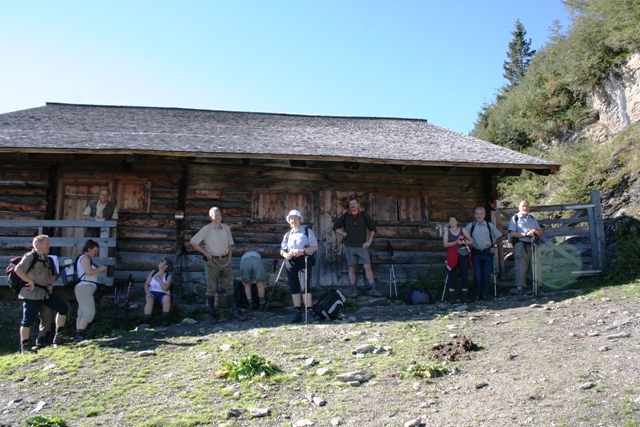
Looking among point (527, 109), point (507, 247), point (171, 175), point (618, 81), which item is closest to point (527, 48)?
point (527, 109)

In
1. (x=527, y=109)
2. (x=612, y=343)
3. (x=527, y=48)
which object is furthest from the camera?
(x=527, y=48)

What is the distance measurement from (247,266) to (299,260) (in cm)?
132

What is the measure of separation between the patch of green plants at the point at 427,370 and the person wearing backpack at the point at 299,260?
2.93m

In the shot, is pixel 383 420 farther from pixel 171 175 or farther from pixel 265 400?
pixel 171 175

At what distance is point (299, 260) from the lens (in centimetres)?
873

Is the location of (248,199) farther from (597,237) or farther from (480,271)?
(597,237)

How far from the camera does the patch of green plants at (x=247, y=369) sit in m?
5.89

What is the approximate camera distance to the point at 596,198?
11.4m

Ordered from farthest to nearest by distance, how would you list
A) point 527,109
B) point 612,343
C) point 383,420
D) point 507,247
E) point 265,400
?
point 527,109 < point 507,247 < point 612,343 < point 265,400 < point 383,420

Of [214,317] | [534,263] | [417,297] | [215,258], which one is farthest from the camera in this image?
[534,263]

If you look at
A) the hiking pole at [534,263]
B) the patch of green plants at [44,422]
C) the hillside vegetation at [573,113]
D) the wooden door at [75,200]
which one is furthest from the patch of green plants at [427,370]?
the hillside vegetation at [573,113]

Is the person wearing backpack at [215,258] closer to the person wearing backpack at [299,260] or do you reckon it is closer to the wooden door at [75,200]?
the person wearing backpack at [299,260]

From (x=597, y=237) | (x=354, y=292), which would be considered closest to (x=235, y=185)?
(x=354, y=292)

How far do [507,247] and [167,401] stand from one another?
38.0 ft
